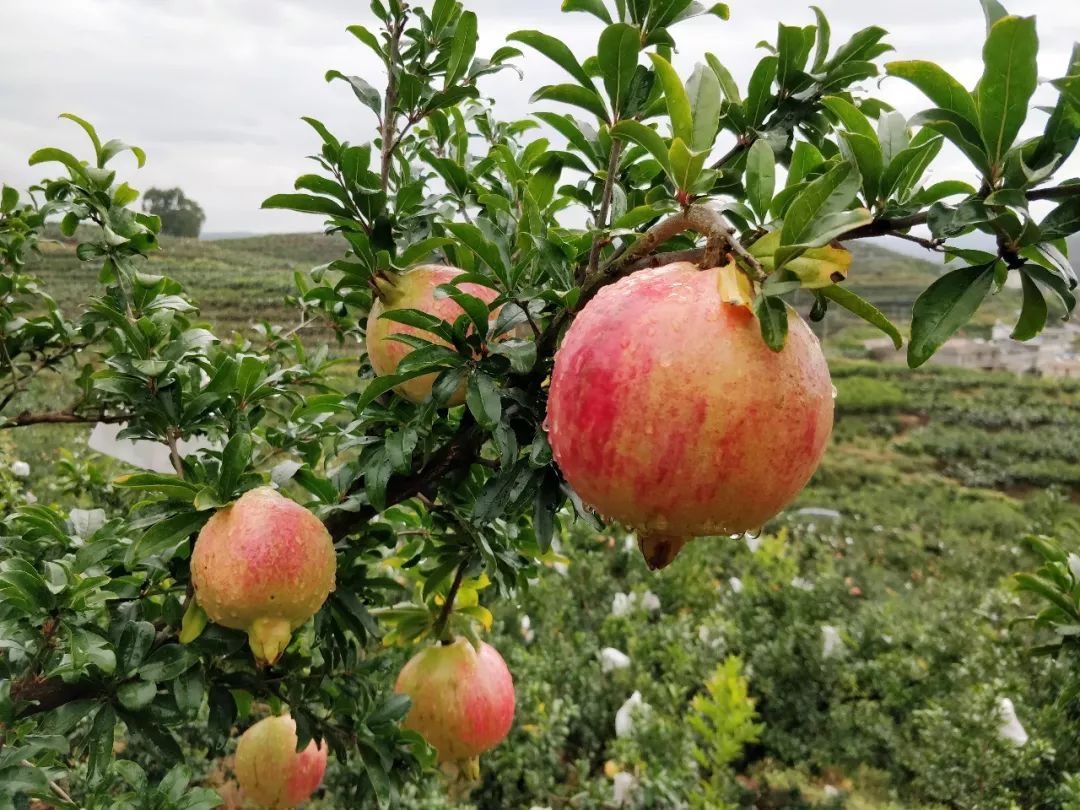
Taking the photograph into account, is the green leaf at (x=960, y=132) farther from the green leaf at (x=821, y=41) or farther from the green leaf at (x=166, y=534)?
the green leaf at (x=166, y=534)

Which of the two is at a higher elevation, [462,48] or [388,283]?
[462,48]

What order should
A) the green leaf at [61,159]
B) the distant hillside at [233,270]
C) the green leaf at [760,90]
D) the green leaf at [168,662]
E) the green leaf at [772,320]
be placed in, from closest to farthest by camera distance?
1. the green leaf at [772,320]
2. the green leaf at [760,90]
3. the green leaf at [168,662]
4. the green leaf at [61,159]
5. the distant hillside at [233,270]

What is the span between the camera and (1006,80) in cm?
41

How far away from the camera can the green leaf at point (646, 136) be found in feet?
1.42

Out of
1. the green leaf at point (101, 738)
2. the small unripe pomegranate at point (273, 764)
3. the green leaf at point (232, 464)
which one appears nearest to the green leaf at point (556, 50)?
the green leaf at point (232, 464)

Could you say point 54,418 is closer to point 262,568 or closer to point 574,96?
point 262,568

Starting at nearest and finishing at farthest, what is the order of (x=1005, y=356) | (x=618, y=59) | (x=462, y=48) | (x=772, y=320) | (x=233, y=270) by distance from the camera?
(x=772, y=320) < (x=618, y=59) < (x=462, y=48) < (x=233, y=270) < (x=1005, y=356)

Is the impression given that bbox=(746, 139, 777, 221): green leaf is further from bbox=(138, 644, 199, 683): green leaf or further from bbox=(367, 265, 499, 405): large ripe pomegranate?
bbox=(138, 644, 199, 683): green leaf

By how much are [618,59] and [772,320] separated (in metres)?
0.28

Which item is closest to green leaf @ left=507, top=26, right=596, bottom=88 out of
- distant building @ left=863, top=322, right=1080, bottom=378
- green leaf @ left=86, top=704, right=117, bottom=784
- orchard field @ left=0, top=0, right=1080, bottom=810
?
orchard field @ left=0, top=0, right=1080, bottom=810

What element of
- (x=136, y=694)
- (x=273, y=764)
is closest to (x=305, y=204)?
(x=136, y=694)

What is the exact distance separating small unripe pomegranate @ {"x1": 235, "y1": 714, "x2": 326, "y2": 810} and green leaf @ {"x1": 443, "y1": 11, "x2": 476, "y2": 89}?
2.92 feet

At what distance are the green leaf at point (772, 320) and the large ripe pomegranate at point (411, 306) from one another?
1.17 ft

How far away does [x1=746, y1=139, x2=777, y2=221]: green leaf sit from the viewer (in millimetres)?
474
